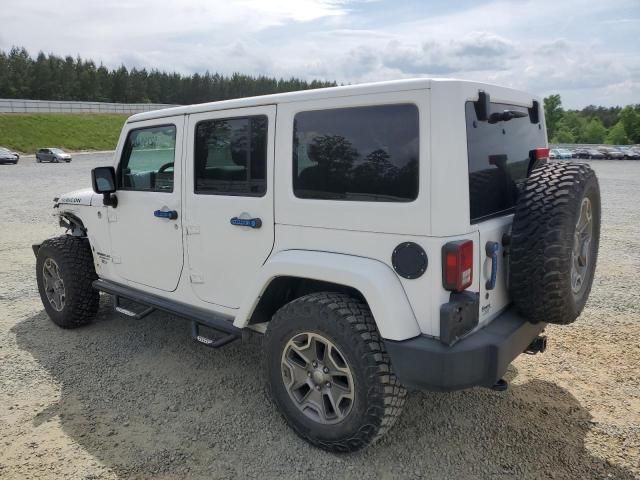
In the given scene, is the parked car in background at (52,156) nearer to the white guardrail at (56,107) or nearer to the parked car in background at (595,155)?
the white guardrail at (56,107)

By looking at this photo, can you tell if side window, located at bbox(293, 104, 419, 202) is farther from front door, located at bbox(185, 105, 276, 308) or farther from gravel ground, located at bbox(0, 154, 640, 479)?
gravel ground, located at bbox(0, 154, 640, 479)

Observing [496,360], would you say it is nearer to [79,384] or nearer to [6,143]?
[79,384]

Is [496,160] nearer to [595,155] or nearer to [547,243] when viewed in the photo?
[547,243]

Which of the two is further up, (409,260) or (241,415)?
(409,260)

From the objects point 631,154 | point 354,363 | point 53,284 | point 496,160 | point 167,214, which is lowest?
point 354,363


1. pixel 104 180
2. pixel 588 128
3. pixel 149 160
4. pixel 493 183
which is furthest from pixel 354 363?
pixel 588 128

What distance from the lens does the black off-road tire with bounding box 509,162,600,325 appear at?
8.70ft

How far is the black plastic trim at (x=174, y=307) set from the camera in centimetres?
350

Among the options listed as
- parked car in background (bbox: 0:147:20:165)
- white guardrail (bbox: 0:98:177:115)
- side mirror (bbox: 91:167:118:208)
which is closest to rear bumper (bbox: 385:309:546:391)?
side mirror (bbox: 91:167:118:208)

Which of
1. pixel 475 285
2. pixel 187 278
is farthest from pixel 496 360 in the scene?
pixel 187 278

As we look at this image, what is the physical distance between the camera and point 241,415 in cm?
337

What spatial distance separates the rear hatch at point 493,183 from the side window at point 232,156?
1.26 meters

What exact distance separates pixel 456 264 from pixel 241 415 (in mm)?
1836

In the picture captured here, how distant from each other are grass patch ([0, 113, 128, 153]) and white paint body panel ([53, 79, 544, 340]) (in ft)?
164
